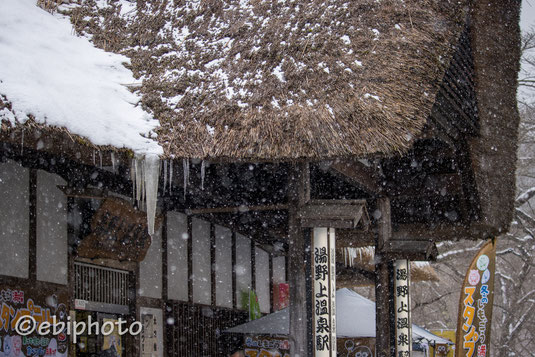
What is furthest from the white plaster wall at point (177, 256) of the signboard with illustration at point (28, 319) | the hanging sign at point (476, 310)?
the hanging sign at point (476, 310)

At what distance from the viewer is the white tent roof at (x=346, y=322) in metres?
10.0

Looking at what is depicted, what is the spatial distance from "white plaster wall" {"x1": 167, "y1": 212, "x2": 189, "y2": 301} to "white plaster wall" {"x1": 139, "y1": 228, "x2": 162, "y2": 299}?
0.57 ft

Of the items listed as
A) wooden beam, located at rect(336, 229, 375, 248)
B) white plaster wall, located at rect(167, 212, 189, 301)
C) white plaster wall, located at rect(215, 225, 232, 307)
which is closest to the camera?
white plaster wall, located at rect(167, 212, 189, 301)

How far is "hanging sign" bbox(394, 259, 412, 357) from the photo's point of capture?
8219 mm

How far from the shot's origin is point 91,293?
23.4 ft

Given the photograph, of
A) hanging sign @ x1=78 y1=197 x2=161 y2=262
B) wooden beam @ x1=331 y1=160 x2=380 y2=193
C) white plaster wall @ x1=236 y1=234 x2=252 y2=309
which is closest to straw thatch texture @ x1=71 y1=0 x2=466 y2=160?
wooden beam @ x1=331 y1=160 x2=380 y2=193

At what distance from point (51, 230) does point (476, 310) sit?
504 cm

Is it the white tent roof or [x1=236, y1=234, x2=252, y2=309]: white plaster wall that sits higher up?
[x1=236, y1=234, x2=252, y2=309]: white plaster wall

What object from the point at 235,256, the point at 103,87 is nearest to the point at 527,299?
the point at 235,256

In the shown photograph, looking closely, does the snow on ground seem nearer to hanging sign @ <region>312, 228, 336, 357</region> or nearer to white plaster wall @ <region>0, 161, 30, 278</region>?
white plaster wall @ <region>0, 161, 30, 278</region>

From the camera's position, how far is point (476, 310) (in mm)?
7672

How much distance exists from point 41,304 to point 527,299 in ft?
49.2

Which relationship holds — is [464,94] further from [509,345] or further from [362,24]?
[509,345]

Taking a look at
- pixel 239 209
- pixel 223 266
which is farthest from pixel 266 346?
pixel 239 209
